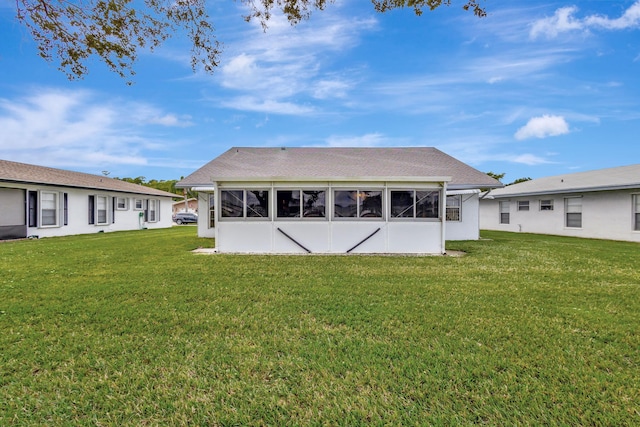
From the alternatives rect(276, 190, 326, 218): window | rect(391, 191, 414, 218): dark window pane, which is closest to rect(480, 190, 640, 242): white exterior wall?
rect(391, 191, 414, 218): dark window pane

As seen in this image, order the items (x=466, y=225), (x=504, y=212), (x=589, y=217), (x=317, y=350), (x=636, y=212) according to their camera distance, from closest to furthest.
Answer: (x=317, y=350) → (x=636, y=212) → (x=466, y=225) → (x=589, y=217) → (x=504, y=212)

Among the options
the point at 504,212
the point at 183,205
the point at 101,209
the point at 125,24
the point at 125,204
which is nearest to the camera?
the point at 125,24

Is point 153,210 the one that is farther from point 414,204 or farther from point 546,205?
point 546,205

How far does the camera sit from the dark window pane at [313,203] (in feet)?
34.4

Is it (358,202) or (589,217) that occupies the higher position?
(358,202)

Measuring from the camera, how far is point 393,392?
2680 mm

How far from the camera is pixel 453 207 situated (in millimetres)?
14852

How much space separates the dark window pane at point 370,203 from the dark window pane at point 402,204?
448 millimetres

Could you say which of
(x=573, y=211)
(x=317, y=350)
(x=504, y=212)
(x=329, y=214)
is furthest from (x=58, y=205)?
(x=573, y=211)

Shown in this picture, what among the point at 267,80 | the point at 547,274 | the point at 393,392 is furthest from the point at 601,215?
the point at 393,392

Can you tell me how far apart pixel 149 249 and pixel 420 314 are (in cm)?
985

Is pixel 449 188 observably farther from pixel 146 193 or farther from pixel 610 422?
pixel 146 193

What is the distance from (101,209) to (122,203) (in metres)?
1.81

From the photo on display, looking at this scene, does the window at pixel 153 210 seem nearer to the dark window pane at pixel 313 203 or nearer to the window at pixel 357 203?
the dark window pane at pixel 313 203
